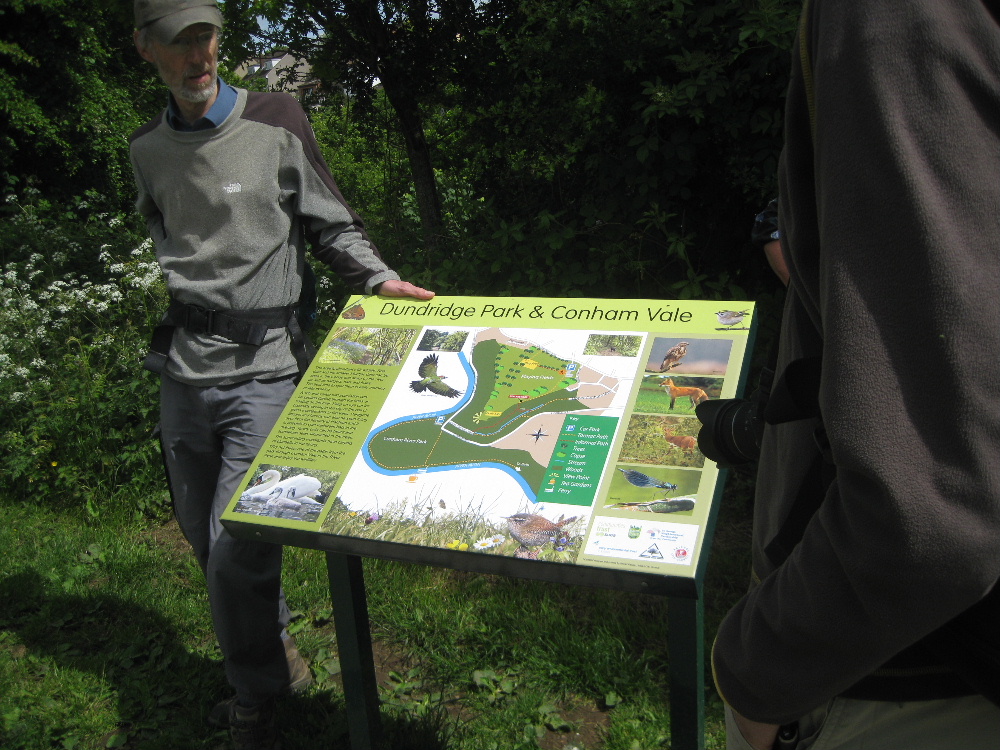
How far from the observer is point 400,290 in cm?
249

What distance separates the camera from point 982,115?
0.74 meters

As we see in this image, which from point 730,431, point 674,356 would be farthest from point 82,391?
point 730,431

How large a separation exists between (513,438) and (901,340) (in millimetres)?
1192

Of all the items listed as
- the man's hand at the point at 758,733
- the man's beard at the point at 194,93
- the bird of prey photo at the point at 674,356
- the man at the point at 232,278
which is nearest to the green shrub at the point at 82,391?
the man at the point at 232,278

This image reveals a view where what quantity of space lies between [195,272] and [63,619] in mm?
1873

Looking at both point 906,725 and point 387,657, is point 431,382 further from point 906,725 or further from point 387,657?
point 387,657

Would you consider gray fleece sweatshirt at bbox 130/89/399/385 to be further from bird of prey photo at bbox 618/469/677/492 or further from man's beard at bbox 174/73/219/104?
bird of prey photo at bbox 618/469/677/492

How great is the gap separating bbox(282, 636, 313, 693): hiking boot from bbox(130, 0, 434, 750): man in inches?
7.4

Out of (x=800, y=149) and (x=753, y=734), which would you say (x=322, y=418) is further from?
(x=800, y=149)

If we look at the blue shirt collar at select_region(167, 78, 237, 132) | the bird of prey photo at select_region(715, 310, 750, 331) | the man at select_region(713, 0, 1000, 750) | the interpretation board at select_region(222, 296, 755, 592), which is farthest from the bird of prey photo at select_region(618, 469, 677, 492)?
the blue shirt collar at select_region(167, 78, 237, 132)

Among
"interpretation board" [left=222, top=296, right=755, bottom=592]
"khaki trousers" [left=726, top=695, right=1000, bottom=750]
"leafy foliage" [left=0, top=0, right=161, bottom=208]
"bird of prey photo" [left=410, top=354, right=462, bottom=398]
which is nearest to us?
"khaki trousers" [left=726, top=695, right=1000, bottom=750]

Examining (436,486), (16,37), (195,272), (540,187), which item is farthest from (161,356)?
(16,37)

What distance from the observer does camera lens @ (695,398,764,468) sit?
1.31 m

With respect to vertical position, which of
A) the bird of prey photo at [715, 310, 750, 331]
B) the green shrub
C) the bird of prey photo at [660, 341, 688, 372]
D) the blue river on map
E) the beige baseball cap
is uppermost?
the beige baseball cap
